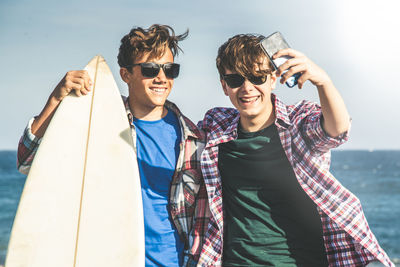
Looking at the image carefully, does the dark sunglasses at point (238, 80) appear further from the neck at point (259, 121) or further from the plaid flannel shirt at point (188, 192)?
the plaid flannel shirt at point (188, 192)

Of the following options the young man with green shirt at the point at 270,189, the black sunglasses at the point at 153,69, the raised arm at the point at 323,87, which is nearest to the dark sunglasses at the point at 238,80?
the young man with green shirt at the point at 270,189

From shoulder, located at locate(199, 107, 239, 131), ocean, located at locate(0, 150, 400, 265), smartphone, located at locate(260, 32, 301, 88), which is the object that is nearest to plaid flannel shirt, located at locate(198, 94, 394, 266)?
shoulder, located at locate(199, 107, 239, 131)

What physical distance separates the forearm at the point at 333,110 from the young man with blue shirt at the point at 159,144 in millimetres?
865

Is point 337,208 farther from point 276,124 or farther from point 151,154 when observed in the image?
point 151,154

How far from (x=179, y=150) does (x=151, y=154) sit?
0.17m

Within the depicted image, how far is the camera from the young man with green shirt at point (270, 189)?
7.71 ft

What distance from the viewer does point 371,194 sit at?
3444 cm

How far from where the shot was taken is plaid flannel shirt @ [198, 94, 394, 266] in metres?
2.30

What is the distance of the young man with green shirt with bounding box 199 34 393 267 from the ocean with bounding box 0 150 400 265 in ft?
51.4

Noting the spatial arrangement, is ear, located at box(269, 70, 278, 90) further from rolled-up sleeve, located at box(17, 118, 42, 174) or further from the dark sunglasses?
rolled-up sleeve, located at box(17, 118, 42, 174)

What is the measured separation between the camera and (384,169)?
46.4 metres

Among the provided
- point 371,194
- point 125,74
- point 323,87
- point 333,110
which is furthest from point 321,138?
point 371,194

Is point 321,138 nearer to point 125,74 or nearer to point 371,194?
point 125,74

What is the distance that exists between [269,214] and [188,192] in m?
0.50
